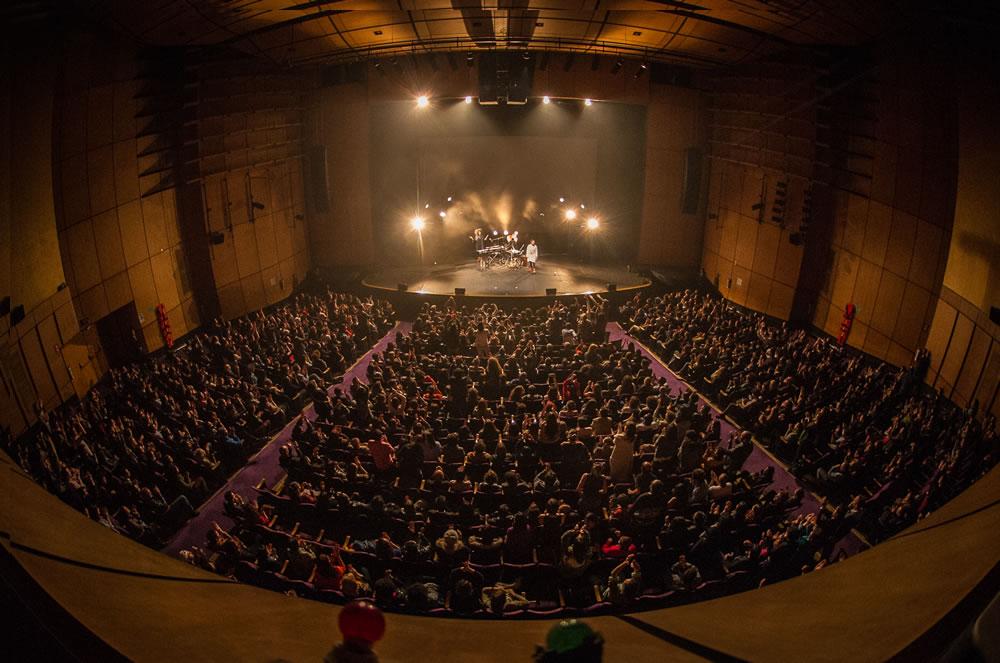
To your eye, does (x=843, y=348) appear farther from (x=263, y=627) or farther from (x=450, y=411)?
(x=263, y=627)

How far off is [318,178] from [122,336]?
9.71 m

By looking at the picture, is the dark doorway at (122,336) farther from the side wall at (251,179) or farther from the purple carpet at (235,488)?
the purple carpet at (235,488)

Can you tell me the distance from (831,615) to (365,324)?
46.7ft

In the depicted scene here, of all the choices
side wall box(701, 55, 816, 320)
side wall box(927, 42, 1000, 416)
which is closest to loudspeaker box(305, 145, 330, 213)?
side wall box(701, 55, 816, 320)

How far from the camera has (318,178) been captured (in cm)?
2070

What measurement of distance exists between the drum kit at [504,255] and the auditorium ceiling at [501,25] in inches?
289

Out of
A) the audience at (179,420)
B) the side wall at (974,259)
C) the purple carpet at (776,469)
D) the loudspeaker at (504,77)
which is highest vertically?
the loudspeaker at (504,77)

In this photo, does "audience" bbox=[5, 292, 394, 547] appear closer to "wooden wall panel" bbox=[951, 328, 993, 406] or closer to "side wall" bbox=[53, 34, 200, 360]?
"side wall" bbox=[53, 34, 200, 360]

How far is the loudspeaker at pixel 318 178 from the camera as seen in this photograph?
20.4 m

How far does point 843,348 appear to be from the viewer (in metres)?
14.1

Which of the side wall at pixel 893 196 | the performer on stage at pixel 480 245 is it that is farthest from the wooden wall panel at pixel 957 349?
the performer on stage at pixel 480 245

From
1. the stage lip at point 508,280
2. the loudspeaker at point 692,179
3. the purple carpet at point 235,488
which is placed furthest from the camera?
the loudspeaker at point 692,179

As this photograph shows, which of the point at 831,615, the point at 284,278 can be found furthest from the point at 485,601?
the point at 284,278

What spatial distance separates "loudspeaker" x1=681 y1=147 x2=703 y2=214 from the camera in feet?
67.3
